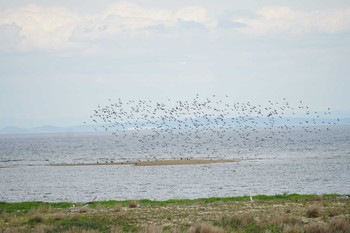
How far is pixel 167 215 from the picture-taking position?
30.1m

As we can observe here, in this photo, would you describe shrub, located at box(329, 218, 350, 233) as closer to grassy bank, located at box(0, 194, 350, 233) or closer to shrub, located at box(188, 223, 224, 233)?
grassy bank, located at box(0, 194, 350, 233)

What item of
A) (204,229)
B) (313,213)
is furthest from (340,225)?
(204,229)

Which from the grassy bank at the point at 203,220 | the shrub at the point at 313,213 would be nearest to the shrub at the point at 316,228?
the grassy bank at the point at 203,220

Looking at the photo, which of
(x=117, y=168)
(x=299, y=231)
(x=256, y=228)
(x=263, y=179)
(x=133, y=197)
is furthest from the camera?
(x=117, y=168)

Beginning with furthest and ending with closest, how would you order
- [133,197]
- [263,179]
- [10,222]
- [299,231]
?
[263,179] < [133,197] < [10,222] < [299,231]

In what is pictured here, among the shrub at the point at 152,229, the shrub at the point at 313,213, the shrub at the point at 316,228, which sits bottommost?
the shrub at the point at 152,229

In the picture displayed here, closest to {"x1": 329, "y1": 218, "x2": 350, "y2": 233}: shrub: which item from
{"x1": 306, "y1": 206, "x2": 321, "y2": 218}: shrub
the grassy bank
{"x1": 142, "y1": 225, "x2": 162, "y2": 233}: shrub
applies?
the grassy bank

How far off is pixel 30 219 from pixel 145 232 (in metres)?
9.24

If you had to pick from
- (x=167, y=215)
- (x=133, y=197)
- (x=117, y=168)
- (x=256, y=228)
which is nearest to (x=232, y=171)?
(x=117, y=168)

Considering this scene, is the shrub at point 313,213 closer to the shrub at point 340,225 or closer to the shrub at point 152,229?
the shrub at point 340,225

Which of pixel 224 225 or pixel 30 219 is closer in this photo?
pixel 224 225

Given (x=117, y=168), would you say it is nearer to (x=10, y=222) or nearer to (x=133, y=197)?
(x=133, y=197)

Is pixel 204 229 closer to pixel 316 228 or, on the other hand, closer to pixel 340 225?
pixel 316 228

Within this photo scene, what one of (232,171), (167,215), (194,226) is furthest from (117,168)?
(194,226)
